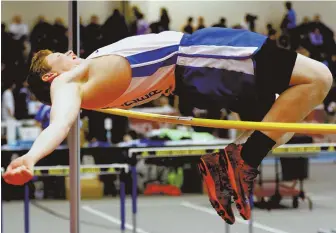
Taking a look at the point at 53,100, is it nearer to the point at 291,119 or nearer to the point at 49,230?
the point at 291,119

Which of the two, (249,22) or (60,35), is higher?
(249,22)

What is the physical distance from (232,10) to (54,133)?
13.0m

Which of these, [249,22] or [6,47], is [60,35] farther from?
[249,22]

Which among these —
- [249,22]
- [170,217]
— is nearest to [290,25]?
[249,22]

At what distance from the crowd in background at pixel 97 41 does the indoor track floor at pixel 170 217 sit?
103 cm

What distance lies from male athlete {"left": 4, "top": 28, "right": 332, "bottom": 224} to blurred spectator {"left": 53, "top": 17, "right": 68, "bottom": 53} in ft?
26.1

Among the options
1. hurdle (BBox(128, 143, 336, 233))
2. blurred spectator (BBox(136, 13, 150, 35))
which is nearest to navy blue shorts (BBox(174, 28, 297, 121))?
hurdle (BBox(128, 143, 336, 233))

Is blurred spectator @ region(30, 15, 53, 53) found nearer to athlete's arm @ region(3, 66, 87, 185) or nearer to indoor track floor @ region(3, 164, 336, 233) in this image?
indoor track floor @ region(3, 164, 336, 233)

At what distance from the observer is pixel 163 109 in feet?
38.6

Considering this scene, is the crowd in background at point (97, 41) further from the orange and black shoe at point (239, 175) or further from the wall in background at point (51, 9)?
the orange and black shoe at point (239, 175)

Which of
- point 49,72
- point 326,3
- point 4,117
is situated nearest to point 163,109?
point 4,117

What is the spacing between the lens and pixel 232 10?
617 inches

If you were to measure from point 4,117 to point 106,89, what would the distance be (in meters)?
7.86

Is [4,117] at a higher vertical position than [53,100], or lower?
lower
